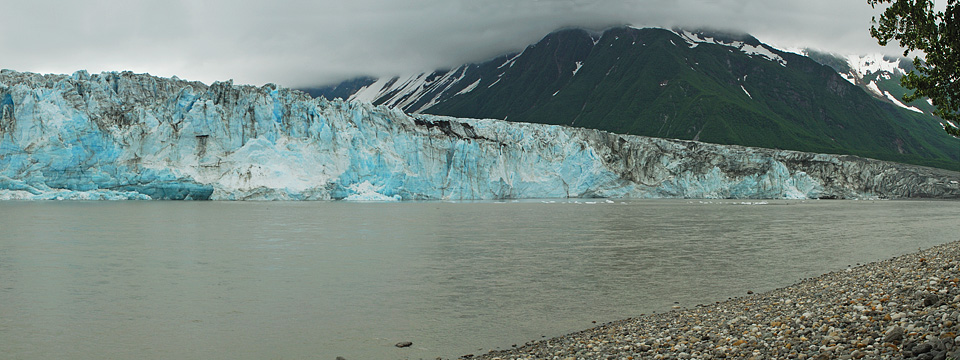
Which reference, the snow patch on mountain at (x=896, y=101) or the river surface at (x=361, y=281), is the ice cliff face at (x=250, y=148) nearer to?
the river surface at (x=361, y=281)

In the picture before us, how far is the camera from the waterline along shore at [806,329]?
17.1 feet

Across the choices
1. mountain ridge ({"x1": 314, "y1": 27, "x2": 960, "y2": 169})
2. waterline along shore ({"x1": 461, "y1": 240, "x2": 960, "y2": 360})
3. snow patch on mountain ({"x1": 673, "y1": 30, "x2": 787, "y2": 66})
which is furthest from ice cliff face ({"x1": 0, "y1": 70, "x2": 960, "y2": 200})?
snow patch on mountain ({"x1": 673, "y1": 30, "x2": 787, "y2": 66})

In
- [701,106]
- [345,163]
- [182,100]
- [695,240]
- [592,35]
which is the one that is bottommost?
[695,240]

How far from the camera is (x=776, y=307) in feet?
27.3

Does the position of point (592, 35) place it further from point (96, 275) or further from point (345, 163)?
point (96, 275)

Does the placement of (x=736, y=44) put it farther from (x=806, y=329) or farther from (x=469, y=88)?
(x=806, y=329)

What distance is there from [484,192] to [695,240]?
112ft

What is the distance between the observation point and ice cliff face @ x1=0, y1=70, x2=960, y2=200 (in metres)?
42.5

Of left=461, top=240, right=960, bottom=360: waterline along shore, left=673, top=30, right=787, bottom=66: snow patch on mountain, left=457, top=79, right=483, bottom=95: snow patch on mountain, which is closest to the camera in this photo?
left=461, top=240, right=960, bottom=360: waterline along shore

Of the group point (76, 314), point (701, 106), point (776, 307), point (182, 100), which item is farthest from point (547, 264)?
point (701, 106)

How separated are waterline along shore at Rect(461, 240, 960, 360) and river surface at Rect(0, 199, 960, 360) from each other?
0.99m

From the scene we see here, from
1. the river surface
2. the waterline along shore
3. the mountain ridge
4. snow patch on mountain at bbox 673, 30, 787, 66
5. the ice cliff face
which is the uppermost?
snow patch on mountain at bbox 673, 30, 787, 66

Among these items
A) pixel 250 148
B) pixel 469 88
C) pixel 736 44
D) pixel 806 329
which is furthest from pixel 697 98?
pixel 806 329

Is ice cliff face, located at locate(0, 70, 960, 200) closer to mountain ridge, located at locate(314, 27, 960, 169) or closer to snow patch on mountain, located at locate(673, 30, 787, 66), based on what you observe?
mountain ridge, located at locate(314, 27, 960, 169)
